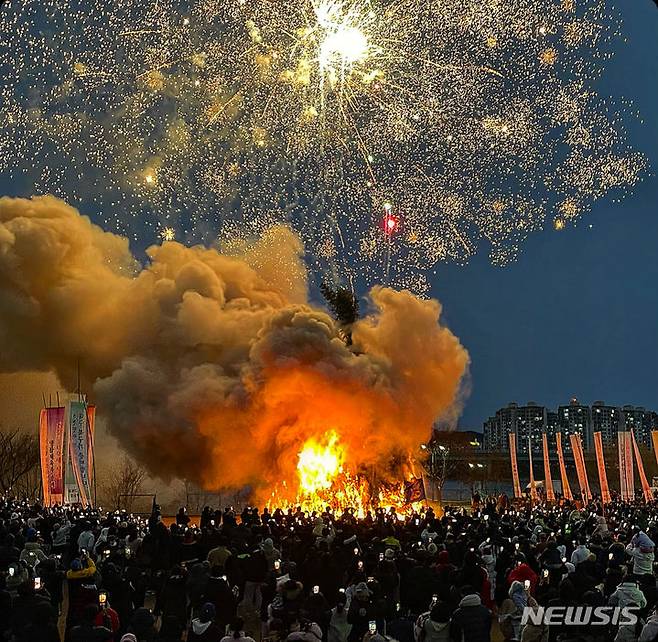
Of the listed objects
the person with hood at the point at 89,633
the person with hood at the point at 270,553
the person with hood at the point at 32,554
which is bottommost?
the person with hood at the point at 89,633

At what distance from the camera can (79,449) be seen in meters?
29.4

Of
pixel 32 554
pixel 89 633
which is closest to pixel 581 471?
pixel 32 554

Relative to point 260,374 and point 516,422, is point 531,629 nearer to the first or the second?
point 260,374

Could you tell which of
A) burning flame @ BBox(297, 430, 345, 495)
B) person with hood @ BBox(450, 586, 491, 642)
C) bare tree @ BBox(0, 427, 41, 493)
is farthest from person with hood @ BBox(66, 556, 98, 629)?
bare tree @ BBox(0, 427, 41, 493)

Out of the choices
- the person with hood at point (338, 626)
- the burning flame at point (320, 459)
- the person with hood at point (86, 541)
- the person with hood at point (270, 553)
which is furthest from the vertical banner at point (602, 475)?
the person with hood at point (338, 626)

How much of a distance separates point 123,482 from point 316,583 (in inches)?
1441

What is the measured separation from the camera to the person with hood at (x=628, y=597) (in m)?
9.71

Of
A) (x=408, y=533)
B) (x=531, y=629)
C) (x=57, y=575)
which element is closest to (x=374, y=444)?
(x=408, y=533)

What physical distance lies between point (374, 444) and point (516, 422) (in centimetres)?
13167

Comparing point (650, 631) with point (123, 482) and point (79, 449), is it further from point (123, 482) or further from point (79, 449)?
point (123, 482)

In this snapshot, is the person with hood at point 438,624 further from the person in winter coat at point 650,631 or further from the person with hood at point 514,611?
the person in winter coat at point 650,631

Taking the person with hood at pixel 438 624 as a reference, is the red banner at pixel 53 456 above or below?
above

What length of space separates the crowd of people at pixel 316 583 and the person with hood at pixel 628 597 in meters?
0.02

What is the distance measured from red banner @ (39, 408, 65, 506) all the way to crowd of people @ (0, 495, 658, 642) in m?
8.52
